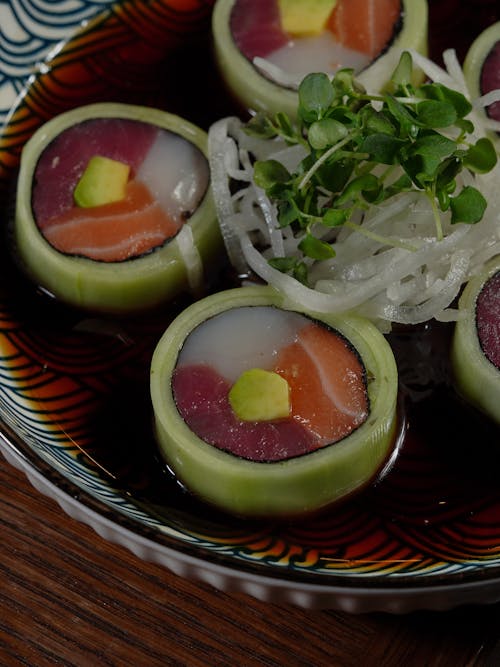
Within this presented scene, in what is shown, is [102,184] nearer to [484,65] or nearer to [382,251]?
[382,251]

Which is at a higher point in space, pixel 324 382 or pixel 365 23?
pixel 365 23

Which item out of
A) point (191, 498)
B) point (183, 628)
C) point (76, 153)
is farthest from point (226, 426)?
point (76, 153)

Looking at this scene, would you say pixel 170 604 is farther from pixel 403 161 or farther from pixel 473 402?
pixel 403 161

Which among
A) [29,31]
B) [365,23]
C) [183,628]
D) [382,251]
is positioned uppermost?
[29,31]

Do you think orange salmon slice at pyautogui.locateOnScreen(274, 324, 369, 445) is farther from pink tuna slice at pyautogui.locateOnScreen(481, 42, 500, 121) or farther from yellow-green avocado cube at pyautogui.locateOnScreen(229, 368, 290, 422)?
pink tuna slice at pyautogui.locateOnScreen(481, 42, 500, 121)

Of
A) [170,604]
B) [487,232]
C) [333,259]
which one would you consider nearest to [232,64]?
[333,259]

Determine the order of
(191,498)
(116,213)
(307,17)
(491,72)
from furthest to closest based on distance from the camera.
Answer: (307,17), (491,72), (116,213), (191,498)

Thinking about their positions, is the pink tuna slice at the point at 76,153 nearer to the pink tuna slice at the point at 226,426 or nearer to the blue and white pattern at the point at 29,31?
the blue and white pattern at the point at 29,31
